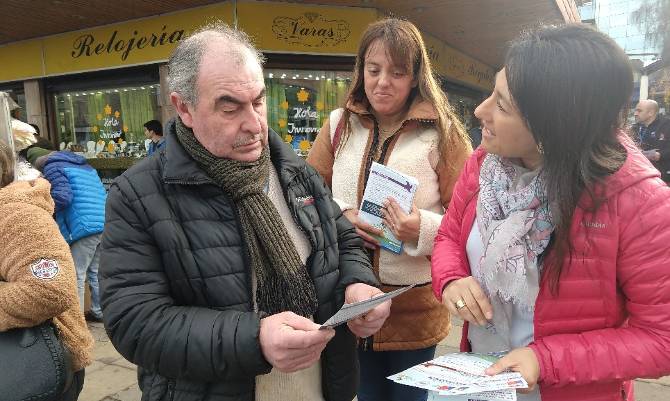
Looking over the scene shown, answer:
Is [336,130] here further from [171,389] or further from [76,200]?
[76,200]

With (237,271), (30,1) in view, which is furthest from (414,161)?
Result: (30,1)

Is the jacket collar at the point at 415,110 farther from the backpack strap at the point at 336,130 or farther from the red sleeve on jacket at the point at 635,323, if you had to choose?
the red sleeve on jacket at the point at 635,323

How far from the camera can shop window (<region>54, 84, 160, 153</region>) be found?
27.2 feet

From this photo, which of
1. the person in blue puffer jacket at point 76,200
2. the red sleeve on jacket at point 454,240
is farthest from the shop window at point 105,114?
the red sleeve on jacket at point 454,240

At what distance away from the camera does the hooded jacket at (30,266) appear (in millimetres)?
1747

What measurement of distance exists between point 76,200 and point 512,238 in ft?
13.5

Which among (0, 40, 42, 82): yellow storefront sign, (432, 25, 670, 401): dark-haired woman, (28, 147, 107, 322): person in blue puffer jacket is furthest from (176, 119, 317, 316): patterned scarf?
(0, 40, 42, 82): yellow storefront sign

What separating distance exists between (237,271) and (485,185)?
78 centimetres

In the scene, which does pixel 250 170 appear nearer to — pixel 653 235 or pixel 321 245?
pixel 321 245

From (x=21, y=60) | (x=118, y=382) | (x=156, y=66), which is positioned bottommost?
(x=118, y=382)

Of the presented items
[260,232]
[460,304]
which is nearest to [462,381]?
[460,304]

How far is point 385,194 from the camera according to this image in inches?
74.8

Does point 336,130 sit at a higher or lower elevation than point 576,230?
higher

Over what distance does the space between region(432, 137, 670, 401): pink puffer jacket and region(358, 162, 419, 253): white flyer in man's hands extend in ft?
2.42
